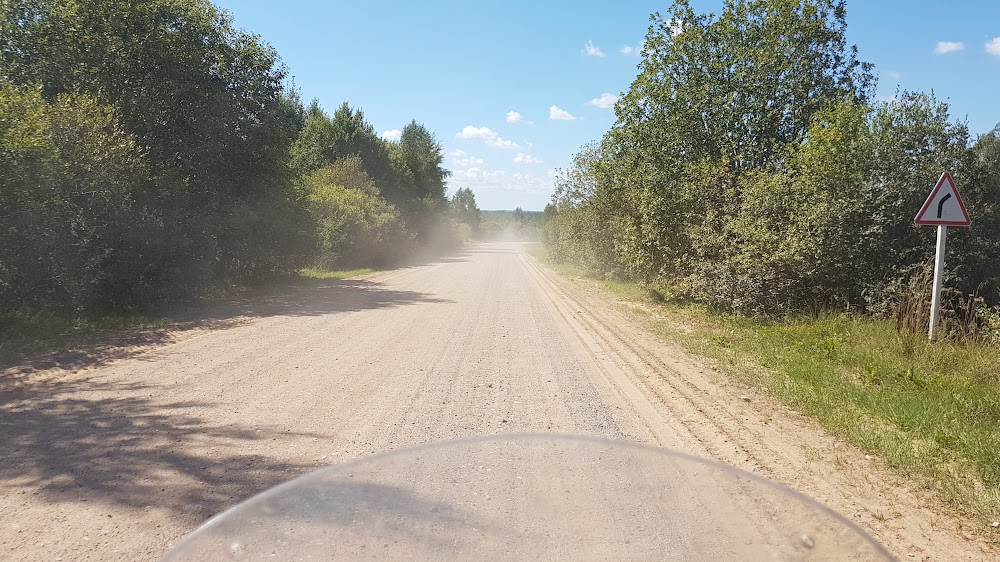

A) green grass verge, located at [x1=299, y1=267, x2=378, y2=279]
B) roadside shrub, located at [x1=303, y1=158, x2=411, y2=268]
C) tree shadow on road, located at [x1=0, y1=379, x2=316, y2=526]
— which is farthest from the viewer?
roadside shrub, located at [x1=303, y1=158, x2=411, y2=268]

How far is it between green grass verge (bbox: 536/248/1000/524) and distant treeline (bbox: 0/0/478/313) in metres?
10.5

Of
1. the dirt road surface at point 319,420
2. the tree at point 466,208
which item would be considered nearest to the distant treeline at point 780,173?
the dirt road surface at point 319,420

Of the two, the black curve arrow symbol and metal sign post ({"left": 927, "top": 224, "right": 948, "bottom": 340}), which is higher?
the black curve arrow symbol

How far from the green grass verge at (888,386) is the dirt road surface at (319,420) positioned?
0.90 feet

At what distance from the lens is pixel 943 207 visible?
7.40m

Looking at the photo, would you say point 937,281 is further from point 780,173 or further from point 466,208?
point 466,208

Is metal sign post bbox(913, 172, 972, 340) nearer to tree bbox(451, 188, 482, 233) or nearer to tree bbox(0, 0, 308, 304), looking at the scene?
tree bbox(0, 0, 308, 304)

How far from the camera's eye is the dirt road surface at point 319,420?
3.21 metres

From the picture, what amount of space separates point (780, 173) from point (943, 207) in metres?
4.32

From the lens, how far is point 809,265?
33.4 feet

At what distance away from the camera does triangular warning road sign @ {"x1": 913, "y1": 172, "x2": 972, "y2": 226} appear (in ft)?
24.2

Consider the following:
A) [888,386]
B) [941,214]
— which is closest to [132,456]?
[888,386]

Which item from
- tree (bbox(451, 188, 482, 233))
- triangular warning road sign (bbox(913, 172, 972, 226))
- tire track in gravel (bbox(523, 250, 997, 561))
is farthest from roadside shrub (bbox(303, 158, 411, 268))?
tree (bbox(451, 188, 482, 233))

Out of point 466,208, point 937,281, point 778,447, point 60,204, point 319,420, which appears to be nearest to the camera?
point 778,447
